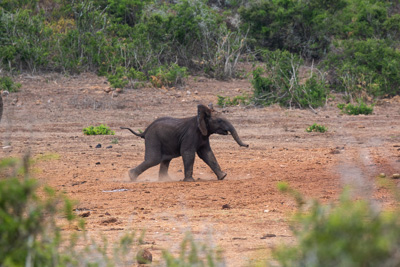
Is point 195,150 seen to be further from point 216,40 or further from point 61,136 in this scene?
point 216,40

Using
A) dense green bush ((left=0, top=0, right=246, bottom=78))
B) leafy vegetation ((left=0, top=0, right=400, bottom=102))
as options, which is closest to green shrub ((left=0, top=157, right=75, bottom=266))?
leafy vegetation ((left=0, top=0, right=400, bottom=102))

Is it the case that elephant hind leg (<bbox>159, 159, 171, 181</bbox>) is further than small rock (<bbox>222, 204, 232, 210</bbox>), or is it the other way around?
elephant hind leg (<bbox>159, 159, 171, 181</bbox>)

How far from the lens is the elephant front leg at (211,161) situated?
9680mm

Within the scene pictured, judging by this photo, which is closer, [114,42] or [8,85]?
[8,85]

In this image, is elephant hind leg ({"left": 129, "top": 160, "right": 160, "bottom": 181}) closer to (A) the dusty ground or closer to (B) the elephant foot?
(A) the dusty ground

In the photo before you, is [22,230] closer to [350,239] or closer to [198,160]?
[350,239]

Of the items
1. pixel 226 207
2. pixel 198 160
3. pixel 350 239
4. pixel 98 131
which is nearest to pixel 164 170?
pixel 198 160

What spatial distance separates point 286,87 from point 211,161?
7997 mm

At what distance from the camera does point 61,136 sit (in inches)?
552

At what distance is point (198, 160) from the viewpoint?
1224 centimetres

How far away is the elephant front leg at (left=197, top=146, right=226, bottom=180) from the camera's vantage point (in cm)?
968

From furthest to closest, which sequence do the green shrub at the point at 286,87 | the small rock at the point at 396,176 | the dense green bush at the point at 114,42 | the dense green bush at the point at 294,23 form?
the dense green bush at the point at 294,23 → the dense green bush at the point at 114,42 → the green shrub at the point at 286,87 → the small rock at the point at 396,176

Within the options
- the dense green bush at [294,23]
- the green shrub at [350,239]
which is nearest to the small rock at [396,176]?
the green shrub at [350,239]

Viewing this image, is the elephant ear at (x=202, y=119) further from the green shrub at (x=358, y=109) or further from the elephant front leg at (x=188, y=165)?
the green shrub at (x=358, y=109)
